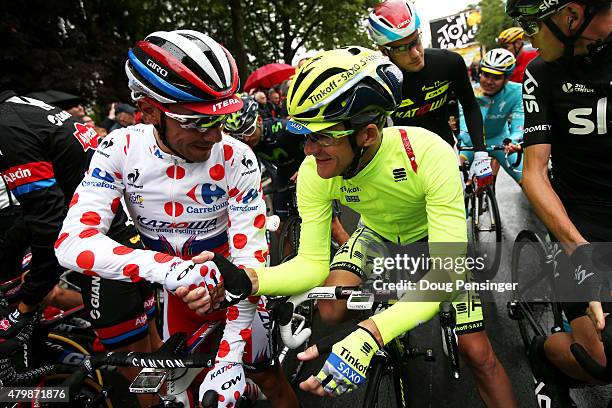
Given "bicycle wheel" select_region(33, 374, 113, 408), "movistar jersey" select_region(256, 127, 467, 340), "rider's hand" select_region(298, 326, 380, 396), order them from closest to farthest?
"rider's hand" select_region(298, 326, 380, 396), "movistar jersey" select_region(256, 127, 467, 340), "bicycle wheel" select_region(33, 374, 113, 408)

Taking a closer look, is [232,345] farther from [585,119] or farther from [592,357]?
[585,119]

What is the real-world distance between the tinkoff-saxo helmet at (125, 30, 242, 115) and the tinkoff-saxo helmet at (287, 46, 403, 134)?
304 millimetres

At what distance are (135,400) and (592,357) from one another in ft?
10.2

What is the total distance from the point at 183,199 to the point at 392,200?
1125mm

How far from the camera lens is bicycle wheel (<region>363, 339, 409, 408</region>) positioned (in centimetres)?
201

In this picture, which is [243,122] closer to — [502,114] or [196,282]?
[196,282]

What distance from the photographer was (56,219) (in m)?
2.57

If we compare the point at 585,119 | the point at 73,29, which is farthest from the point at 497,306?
the point at 73,29

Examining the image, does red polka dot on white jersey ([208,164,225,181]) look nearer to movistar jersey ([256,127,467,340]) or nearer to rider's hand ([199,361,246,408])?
movistar jersey ([256,127,467,340])

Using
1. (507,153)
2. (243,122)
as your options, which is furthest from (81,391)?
→ (507,153)

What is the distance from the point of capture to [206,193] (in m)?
2.24

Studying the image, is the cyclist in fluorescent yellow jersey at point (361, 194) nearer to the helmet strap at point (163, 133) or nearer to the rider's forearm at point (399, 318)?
the rider's forearm at point (399, 318)

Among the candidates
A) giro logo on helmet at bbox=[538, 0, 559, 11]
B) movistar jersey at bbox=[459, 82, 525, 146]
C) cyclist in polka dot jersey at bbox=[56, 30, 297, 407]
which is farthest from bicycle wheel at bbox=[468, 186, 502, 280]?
cyclist in polka dot jersey at bbox=[56, 30, 297, 407]

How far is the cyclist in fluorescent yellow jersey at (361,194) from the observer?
1854mm
